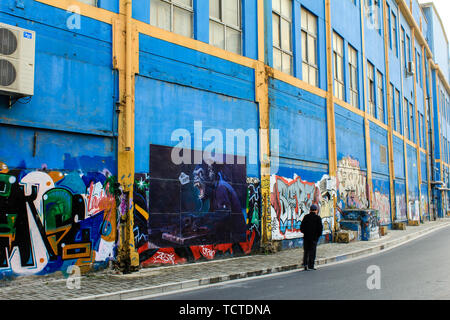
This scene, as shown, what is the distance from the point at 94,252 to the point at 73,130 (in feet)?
8.73

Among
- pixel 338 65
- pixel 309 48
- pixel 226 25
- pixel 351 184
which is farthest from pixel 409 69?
pixel 226 25

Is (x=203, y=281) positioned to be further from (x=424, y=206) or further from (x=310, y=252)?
(x=424, y=206)

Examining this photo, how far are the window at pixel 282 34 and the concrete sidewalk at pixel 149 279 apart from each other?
290 inches

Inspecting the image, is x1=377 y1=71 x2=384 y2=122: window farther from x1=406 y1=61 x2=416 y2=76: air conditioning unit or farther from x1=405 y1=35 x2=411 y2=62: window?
x1=405 y1=35 x2=411 y2=62: window

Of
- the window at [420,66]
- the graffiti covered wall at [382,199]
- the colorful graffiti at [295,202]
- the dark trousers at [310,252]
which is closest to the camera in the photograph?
the dark trousers at [310,252]

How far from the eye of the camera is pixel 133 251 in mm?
9875

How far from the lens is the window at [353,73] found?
2259 centimetres

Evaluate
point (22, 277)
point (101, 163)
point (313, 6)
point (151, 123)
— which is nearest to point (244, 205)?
point (151, 123)

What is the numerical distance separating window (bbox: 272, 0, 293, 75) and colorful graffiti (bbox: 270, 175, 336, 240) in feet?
14.3

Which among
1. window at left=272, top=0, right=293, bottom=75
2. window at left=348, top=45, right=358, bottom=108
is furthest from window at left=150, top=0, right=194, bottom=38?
window at left=348, top=45, right=358, bottom=108

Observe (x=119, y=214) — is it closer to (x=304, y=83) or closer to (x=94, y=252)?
(x=94, y=252)

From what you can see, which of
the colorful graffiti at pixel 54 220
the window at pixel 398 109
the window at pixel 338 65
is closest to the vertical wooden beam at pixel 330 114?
the window at pixel 338 65

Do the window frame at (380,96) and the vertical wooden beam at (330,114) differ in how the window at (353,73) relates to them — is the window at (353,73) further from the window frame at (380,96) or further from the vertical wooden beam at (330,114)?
the window frame at (380,96)

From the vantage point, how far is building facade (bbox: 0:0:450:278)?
340 inches
